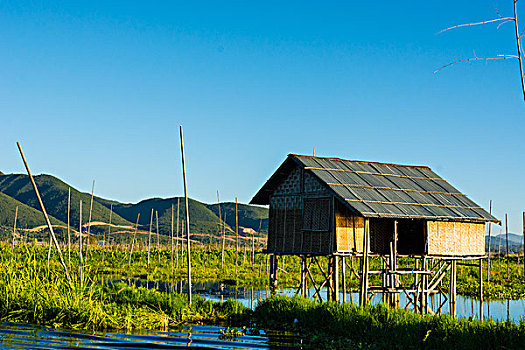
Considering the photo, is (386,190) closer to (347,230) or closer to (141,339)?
(347,230)

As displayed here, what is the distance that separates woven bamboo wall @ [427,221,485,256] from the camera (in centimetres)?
2119

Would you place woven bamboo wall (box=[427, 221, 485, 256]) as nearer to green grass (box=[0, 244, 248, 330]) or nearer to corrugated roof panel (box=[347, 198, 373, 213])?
corrugated roof panel (box=[347, 198, 373, 213])

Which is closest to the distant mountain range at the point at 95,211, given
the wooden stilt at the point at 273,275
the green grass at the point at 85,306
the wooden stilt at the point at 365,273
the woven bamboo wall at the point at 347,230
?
the wooden stilt at the point at 273,275

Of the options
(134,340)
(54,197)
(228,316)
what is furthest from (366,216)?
(54,197)

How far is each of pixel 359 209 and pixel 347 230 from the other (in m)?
1.57

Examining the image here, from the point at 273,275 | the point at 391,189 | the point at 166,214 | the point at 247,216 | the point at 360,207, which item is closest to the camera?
the point at 360,207

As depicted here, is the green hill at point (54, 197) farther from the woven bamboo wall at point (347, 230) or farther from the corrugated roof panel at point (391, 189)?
the woven bamboo wall at point (347, 230)

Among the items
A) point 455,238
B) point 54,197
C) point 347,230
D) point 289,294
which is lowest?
point 289,294

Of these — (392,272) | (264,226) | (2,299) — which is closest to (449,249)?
(392,272)

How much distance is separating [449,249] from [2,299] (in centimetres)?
1415

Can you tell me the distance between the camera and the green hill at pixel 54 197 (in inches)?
4830

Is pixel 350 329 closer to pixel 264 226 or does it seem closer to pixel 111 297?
pixel 111 297

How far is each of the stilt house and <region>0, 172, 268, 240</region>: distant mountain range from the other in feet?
275

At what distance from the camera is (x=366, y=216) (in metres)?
19.0
